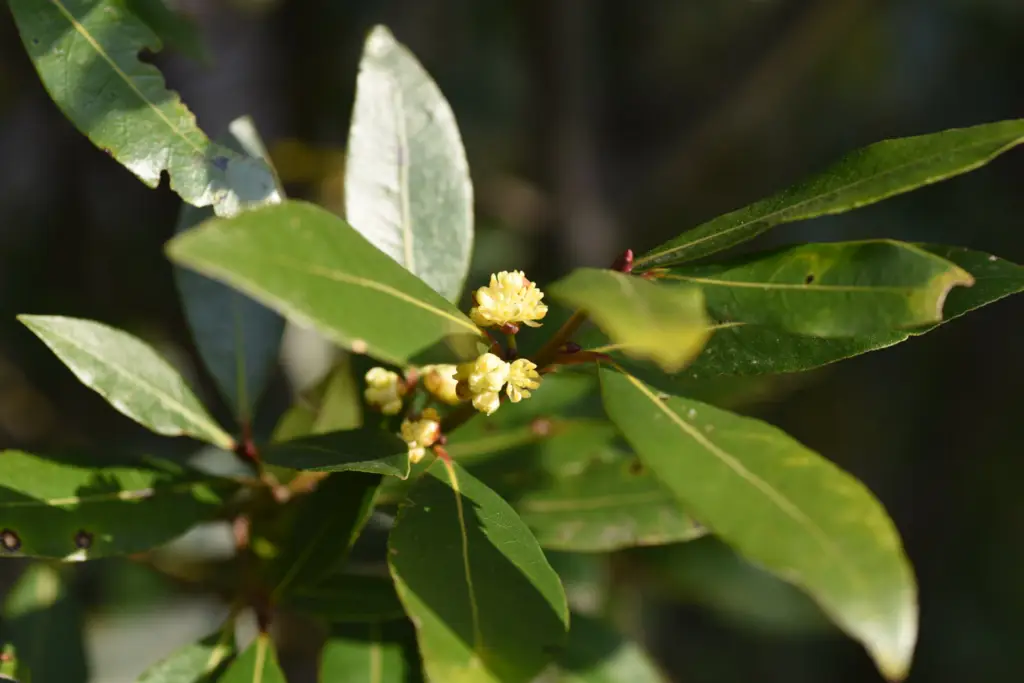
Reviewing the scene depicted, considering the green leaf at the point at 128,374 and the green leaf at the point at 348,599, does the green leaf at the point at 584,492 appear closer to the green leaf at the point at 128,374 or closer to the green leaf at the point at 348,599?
the green leaf at the point at 348,599

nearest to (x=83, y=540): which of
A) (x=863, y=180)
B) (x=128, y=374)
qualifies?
(x=128, y=374)

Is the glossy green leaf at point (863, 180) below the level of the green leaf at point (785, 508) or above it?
above

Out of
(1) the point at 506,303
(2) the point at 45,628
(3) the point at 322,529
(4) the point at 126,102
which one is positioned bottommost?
(2) the point at 45,628

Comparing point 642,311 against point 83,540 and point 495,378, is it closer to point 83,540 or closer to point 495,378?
point 495,378

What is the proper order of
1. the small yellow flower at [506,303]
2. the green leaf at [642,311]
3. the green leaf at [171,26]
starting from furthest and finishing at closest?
1. the green leaf at [171,26]
2. the small yellow flower at [506,303]
3. the green leaf at [642,311]

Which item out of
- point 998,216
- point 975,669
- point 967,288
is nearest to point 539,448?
point 967,288

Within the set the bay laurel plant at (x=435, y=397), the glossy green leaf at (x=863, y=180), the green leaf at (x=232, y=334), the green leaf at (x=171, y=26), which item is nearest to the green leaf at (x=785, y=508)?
the bay laurel plant at (x=435, y=397)

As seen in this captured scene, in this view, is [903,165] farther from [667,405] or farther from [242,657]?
[242,657]

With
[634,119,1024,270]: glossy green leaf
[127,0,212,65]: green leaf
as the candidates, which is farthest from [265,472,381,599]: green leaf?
[127,0,212,65]: green leaf
